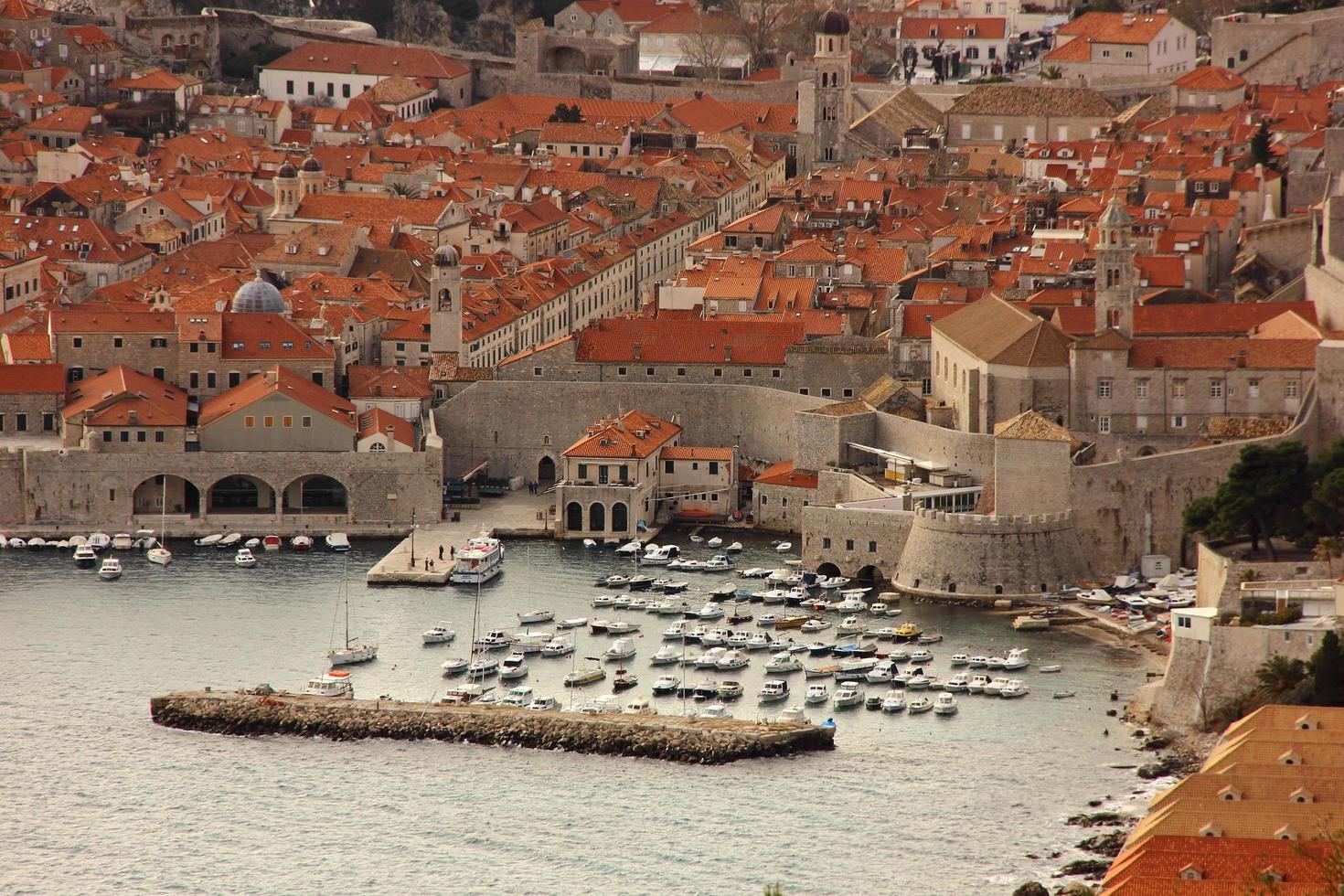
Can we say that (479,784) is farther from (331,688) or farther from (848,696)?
(848,696)

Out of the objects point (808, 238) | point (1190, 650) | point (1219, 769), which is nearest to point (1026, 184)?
point (808, 238)

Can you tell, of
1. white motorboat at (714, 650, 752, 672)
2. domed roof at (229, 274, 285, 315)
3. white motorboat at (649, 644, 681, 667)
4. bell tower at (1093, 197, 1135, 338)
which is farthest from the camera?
domed roof at (229, 274, 285, 315)

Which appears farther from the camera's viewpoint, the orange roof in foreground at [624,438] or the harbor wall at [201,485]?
the harbor wall at [201,485]

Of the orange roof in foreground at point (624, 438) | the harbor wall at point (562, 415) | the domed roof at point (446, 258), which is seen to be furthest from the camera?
the domed roof at point (446, 258)

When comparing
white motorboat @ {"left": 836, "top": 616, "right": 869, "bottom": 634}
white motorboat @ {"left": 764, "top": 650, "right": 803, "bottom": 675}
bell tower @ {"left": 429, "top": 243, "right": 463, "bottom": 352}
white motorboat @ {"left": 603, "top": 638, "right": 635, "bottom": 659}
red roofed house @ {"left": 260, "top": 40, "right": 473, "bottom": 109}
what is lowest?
white motorboat @ {"left": 764, "top": 650, "right": 803, "bottom": 675}

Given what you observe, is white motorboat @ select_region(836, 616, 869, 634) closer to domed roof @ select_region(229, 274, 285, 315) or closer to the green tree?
the green tree

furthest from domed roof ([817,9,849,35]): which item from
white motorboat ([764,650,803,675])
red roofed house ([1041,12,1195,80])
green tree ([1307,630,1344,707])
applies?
green tree ([1307,630,1344,707])

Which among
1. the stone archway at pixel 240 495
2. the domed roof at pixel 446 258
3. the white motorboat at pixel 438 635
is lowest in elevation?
the white motorboat at pixel 438 635

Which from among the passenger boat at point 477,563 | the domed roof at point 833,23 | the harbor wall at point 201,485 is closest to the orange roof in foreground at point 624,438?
the harbor wall at point 201,485

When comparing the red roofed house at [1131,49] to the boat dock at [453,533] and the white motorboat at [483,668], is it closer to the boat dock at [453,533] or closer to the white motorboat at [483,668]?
the boat dock at [453,533]
